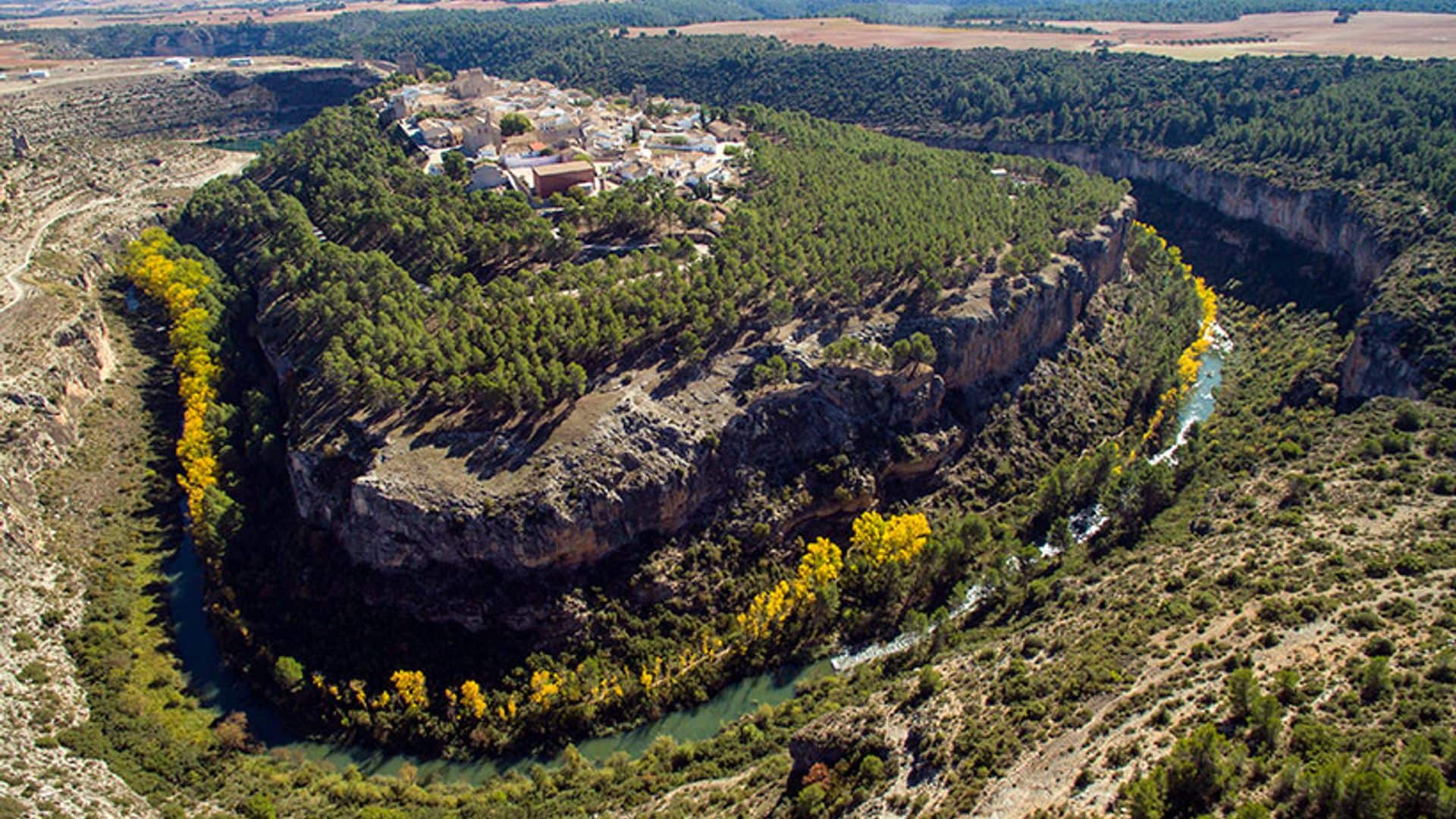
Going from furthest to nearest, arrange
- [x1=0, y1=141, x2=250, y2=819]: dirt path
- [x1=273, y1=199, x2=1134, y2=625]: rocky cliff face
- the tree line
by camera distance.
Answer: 1. the tree line
2. [x1=273, y1=199, x2=1134, y2=625]: rocky cliff face
3. [x1=0, y1=141, x2=250, y2=819]: dirt path

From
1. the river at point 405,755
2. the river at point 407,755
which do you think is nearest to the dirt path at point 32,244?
the river at point 407,755

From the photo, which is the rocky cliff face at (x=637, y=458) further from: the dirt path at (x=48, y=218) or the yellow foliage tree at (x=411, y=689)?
the dirt path at (x=48, y=218)

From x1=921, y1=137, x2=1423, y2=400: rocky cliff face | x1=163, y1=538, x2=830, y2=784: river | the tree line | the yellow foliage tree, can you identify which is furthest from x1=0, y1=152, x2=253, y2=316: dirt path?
x1=921, y1=137, x2=1423, y2=400: rocky cliff face

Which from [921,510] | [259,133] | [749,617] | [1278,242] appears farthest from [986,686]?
[259,133]

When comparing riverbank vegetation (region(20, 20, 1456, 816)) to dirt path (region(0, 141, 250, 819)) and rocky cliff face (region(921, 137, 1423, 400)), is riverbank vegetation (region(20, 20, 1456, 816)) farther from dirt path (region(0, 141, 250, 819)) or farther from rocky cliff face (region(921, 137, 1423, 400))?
rocky cliff face (region(921, 137, 1423, 400))

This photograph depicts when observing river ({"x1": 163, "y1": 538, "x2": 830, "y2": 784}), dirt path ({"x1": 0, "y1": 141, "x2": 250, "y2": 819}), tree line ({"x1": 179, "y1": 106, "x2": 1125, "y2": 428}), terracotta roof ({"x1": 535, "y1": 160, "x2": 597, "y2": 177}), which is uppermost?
terracotta roof ({"x1": 535, "y1": 160, "x2": 597, "y2": 177})

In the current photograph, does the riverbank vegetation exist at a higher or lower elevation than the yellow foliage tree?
higher

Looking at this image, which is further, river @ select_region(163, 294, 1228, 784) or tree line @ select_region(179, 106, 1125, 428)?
tree line @ select_region(179, 106, 1125, 428)
